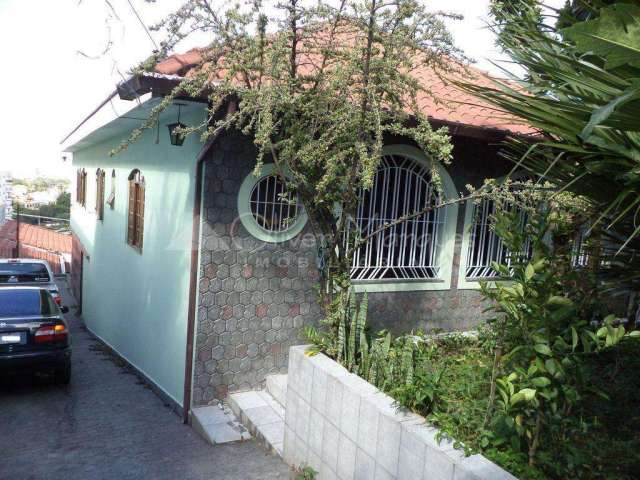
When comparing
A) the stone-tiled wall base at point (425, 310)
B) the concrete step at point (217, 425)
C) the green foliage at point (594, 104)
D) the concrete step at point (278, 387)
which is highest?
the green foliage at point (594, 104)

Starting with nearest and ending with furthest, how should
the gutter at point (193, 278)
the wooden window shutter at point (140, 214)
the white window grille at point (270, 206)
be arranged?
1. the gutter at point (193, 278)
2. the white window grille at point (270, 206)
3. the wooden window shutter at point (140, 214)

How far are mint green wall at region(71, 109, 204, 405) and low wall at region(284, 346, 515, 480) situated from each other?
2.17m

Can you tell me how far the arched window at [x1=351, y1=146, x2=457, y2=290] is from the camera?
732 centimetres

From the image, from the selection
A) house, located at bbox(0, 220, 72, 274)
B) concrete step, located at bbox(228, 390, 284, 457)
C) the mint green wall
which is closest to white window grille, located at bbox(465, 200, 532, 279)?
concrete step, located at bbox(228, 390, 284, 457)

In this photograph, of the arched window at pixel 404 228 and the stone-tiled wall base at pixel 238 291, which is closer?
the stone-tiled wall base at pixel 238 291

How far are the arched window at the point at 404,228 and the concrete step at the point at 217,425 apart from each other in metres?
2.29

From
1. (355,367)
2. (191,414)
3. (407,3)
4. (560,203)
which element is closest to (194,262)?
(191,414)

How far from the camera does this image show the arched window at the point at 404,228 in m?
7.32

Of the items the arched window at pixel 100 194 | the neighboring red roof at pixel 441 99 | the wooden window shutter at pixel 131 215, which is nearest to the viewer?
the neighboring red roof at pixel 441 99

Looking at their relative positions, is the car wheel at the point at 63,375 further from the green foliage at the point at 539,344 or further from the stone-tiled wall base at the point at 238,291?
the green foliage at the point at 539,344

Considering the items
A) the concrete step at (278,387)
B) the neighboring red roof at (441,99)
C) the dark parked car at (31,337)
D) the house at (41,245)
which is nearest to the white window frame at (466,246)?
the neighboring red roof at (441,99)

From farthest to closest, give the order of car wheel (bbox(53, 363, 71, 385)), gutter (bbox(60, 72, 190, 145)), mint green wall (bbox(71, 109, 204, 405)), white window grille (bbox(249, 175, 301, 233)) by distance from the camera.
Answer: car wheel (bbox(53, 363, 71, 385)) → mint green wall (bbox(71, 109, 204, 405)) → white window grille (bbox(249, 175, 301, 233)) → gutter (bbox(60, 72, 190, 145))

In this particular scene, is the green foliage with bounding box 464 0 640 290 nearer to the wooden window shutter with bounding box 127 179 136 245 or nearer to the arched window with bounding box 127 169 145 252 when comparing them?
the arched window with bounding box 127 169 145 252

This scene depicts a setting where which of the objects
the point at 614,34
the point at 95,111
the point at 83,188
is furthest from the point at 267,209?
the point at 83,188
